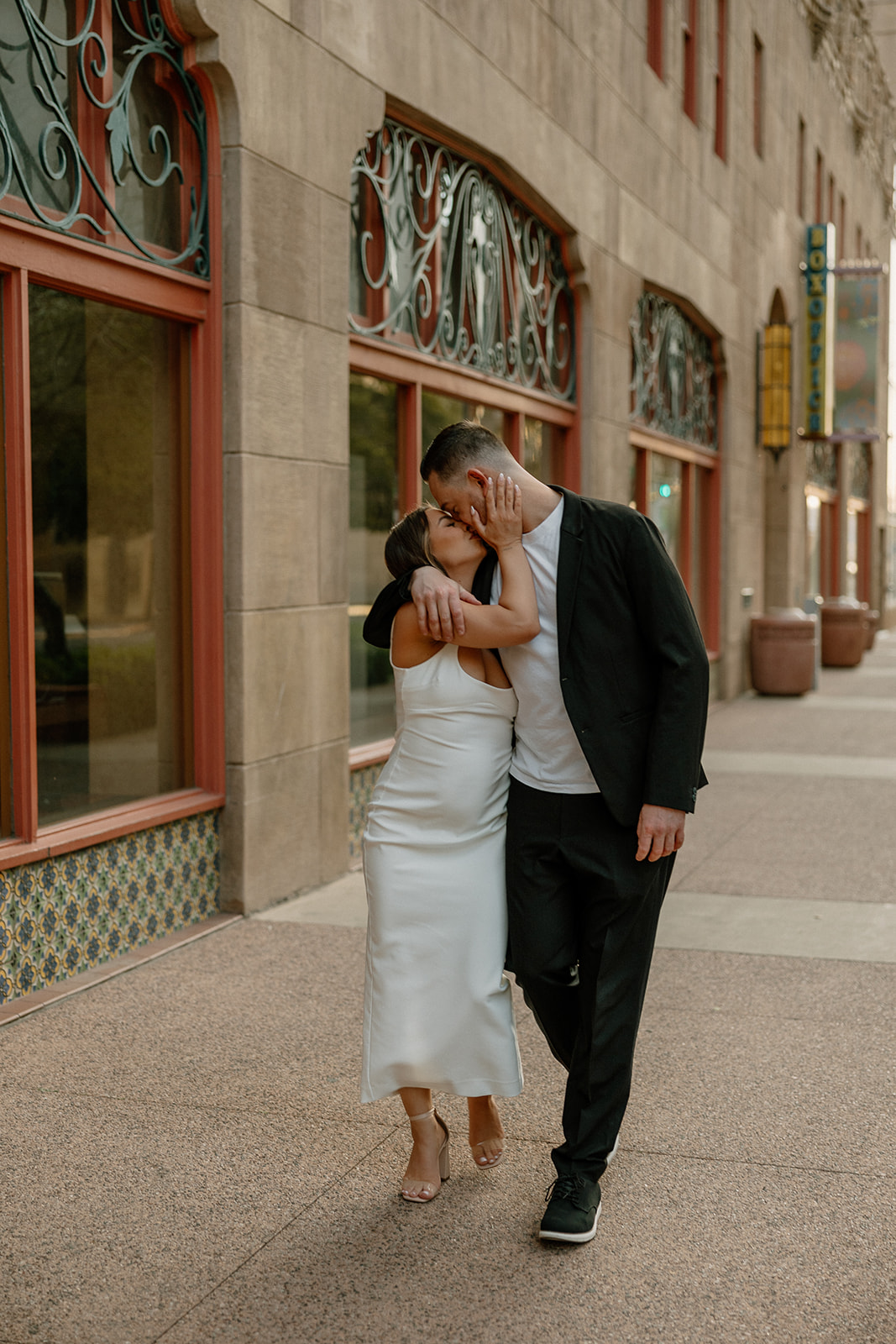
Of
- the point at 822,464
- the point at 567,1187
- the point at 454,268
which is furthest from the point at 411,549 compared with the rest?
the point at 822,464

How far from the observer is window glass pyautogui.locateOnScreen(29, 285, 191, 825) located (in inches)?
232

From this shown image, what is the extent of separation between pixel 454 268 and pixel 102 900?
210 inches

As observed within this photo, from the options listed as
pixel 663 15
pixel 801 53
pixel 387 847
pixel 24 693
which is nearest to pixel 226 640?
pixel 24 693

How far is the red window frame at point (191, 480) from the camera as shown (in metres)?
5.54

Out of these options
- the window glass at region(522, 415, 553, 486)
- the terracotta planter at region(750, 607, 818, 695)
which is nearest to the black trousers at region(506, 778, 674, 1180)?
the window glass at region(522, 415, 553, 486)

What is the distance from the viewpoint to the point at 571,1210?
11.6 feet

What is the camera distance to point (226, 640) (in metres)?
6.84

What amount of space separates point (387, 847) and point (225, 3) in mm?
4461

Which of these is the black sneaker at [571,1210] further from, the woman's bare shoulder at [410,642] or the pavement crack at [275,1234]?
the woman's bare shoulder at [410,642]

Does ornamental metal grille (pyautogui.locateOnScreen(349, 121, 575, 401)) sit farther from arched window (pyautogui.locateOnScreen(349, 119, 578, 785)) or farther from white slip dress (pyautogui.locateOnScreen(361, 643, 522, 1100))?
white slip dress (pyautogui.locateOnScreen(361, 643, 522, 1100))

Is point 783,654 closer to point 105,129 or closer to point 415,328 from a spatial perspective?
point 415,328

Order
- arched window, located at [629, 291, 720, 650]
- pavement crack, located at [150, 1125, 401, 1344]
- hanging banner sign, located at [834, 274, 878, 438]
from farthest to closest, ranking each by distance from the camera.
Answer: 1. hanging banner sign, located at [834, 274, 878, 438]
2. arched window, located at [629, 291, 720, 650]
3. pavement crack, located at [150, 1125, 401, 1344]

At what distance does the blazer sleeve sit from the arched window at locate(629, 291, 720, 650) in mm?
9752

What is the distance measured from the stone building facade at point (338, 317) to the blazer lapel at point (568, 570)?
8.78 ft
